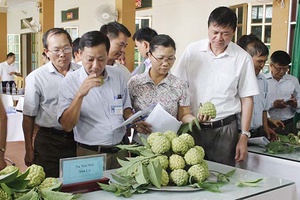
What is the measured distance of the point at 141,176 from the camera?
3.93 ft

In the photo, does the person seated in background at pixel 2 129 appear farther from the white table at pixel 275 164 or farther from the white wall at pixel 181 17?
the white wall at pixel 181 17

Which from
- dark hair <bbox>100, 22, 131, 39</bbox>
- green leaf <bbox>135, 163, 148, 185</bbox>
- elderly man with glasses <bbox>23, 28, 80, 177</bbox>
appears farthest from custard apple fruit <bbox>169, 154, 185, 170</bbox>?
dark hair <bbox>100, 22, 131, 39</bbox>

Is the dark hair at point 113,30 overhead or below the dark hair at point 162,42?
overhead

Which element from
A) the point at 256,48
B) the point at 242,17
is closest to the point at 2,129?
the point at 256,48

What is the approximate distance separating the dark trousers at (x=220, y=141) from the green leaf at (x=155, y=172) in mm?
825

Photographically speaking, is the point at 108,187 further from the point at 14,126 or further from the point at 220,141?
the point at 14,126

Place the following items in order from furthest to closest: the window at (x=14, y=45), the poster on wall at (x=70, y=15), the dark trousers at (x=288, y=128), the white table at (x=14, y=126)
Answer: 1. the window at (x=14, y=45)
2. the poster on wall at (x=70, y=15)
3. the white table at (x=14, y=126)
4. the dark trousers at (x=288, y=128)

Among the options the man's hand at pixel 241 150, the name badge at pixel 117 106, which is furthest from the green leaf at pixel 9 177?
the man's hand at pixel 241 150

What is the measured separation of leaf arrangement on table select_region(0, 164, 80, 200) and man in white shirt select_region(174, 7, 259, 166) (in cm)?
108

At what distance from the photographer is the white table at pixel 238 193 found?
1187 mm

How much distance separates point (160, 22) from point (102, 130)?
5.67 meters

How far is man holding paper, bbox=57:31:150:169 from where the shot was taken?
165 cm

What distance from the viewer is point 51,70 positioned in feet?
6.64

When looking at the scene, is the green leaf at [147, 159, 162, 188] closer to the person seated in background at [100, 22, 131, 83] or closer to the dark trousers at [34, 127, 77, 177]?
the dark trousers at [34, 127, 77, 177]
